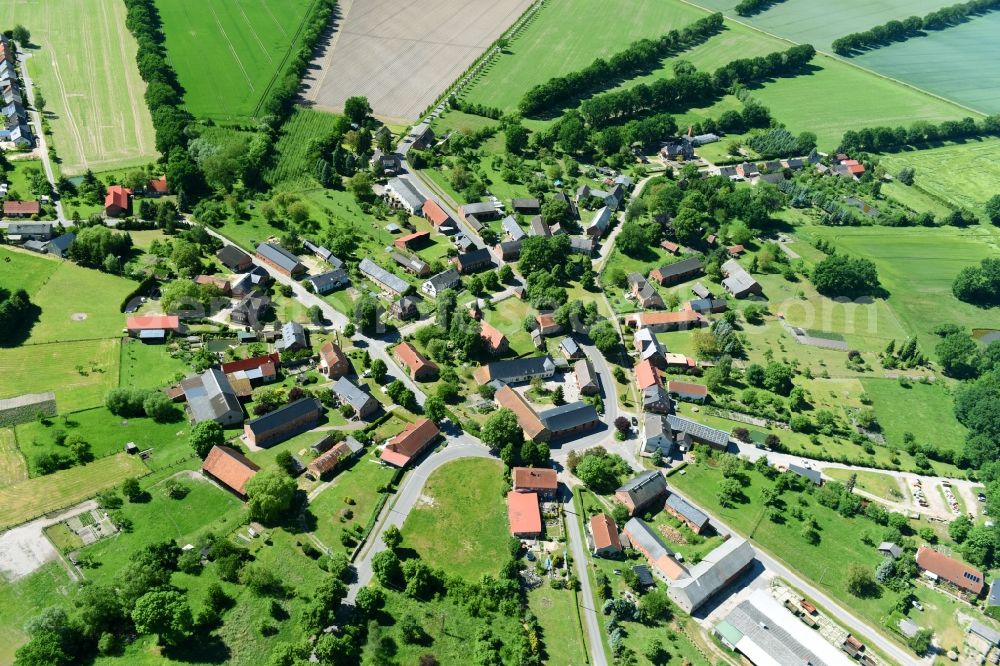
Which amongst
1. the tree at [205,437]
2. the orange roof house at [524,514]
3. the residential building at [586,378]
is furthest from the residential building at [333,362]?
the residential building at [586,378]

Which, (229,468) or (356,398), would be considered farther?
(356,398)

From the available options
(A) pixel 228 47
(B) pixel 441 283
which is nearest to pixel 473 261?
(B) pixel 441 283

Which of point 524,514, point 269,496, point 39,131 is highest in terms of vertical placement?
point 269,496

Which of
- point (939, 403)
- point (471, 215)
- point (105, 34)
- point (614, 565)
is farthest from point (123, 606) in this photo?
point (105, 34)

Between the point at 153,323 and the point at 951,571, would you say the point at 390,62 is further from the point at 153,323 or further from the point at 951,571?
the point at 951,571

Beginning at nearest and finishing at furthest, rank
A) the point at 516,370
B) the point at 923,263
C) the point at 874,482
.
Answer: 1. the point at 874,482
2. the point at 516,370
3. the point at 923,263

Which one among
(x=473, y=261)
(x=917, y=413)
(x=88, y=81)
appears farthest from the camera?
(x=88, y=81)

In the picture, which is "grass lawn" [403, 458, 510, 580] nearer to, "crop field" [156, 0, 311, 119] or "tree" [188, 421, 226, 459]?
"tree" [188, 421, 226, 459]

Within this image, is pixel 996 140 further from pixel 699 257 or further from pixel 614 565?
pixel 614 565
